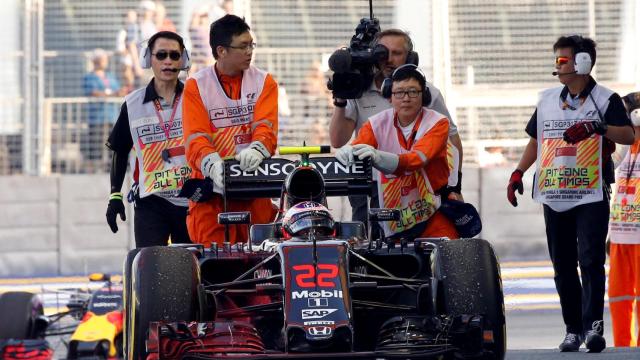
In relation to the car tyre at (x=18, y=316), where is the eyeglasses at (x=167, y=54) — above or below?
above

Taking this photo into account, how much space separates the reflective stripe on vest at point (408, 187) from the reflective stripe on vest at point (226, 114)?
741 mm

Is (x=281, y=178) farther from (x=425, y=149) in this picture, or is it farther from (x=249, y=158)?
(x=425, y=149)

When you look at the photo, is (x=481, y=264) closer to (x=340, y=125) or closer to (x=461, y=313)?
(x=461, y=313)

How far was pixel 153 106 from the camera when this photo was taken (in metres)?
10.2

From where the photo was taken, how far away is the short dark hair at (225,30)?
9445mm

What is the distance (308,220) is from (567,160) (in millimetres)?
3269

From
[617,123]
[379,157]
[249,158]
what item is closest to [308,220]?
[249,158]

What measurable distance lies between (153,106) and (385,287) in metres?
3.21

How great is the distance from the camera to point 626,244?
37.9 ft

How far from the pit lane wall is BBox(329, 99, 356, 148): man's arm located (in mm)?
8020

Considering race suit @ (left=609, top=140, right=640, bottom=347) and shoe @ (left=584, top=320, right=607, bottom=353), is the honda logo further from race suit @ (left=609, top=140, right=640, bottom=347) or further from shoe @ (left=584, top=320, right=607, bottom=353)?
race suit @ (left=609, top=140, right=640, bottom=347)

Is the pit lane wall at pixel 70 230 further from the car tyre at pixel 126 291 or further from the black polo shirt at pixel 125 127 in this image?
the car tyre at pixel 126 291

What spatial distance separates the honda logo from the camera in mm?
6723

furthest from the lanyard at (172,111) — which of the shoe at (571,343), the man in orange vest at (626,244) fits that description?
the man in orange vest at (626,244)
